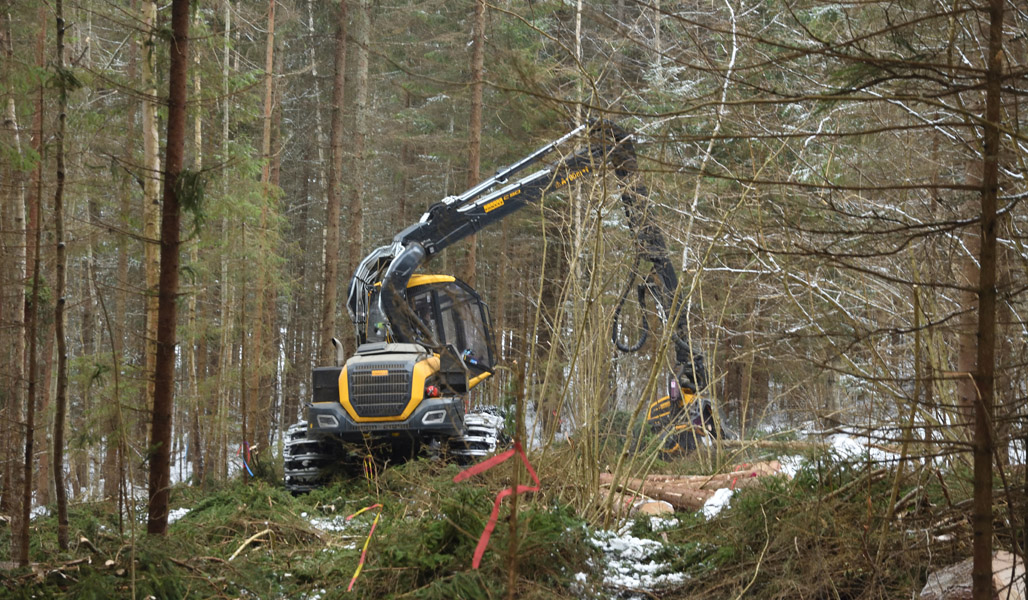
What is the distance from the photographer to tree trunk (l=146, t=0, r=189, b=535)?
4.62 meters

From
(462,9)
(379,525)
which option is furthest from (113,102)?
(379,525)

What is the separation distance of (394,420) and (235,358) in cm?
1437

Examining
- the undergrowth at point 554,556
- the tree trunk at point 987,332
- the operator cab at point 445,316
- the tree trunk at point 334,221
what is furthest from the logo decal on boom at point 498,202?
the tree trunk at point 987,332

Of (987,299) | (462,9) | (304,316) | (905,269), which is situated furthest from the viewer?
(304,316)

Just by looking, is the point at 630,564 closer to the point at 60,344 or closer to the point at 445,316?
the point at 60,344

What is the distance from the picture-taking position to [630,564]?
4.63 meters

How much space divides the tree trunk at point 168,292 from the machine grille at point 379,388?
455 cm

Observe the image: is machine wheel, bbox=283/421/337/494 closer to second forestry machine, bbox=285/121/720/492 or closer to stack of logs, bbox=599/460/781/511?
second forestry machine, bbox=285/121/720/492

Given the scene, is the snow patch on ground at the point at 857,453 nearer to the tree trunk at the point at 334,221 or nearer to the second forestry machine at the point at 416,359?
the second forestry machine at the point at 416,359

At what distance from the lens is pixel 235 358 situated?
72.7ft

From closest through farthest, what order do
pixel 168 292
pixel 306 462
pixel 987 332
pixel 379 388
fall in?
pixel 987 332, pixel 168 292, pixel 379 388, pixel 306 462

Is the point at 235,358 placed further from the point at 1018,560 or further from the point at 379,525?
the point at 1018,560

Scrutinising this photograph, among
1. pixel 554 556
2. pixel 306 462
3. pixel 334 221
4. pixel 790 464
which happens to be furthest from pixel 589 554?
pixel 334 221

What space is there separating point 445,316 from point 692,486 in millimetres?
4621
